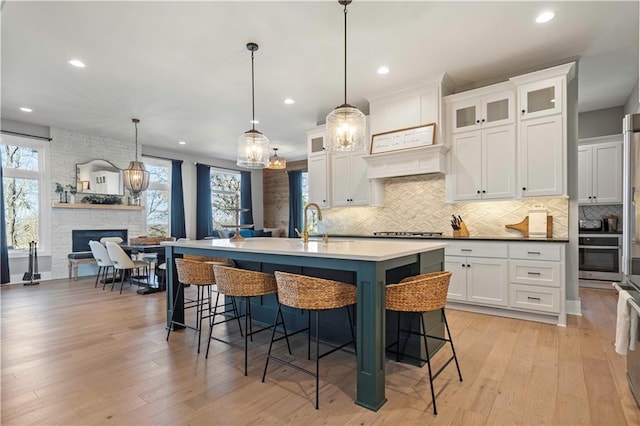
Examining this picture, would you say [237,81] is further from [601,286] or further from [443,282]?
[601,286]

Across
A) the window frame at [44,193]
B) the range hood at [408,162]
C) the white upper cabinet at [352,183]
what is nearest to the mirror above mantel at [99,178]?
the window frame at [44,193]

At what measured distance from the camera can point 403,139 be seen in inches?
176

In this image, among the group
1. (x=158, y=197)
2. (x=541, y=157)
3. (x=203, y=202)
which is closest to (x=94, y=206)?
(x=158, y=197)

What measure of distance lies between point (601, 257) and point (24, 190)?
9872mm

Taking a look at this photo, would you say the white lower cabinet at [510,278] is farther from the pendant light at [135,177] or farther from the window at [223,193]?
the window at [223,193]

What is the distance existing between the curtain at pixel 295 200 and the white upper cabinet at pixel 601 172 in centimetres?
641

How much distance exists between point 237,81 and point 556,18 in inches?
135

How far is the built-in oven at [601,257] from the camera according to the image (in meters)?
5.10

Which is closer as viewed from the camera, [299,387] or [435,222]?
[299,387]

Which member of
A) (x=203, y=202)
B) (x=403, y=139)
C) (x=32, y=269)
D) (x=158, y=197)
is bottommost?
(x=32, y=269)

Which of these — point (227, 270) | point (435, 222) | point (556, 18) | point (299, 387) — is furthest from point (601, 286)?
point (227, 270)

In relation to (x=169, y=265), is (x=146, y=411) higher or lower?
lower

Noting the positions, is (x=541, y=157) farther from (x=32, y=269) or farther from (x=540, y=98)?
(x=32, y=269)

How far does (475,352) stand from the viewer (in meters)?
2.73
